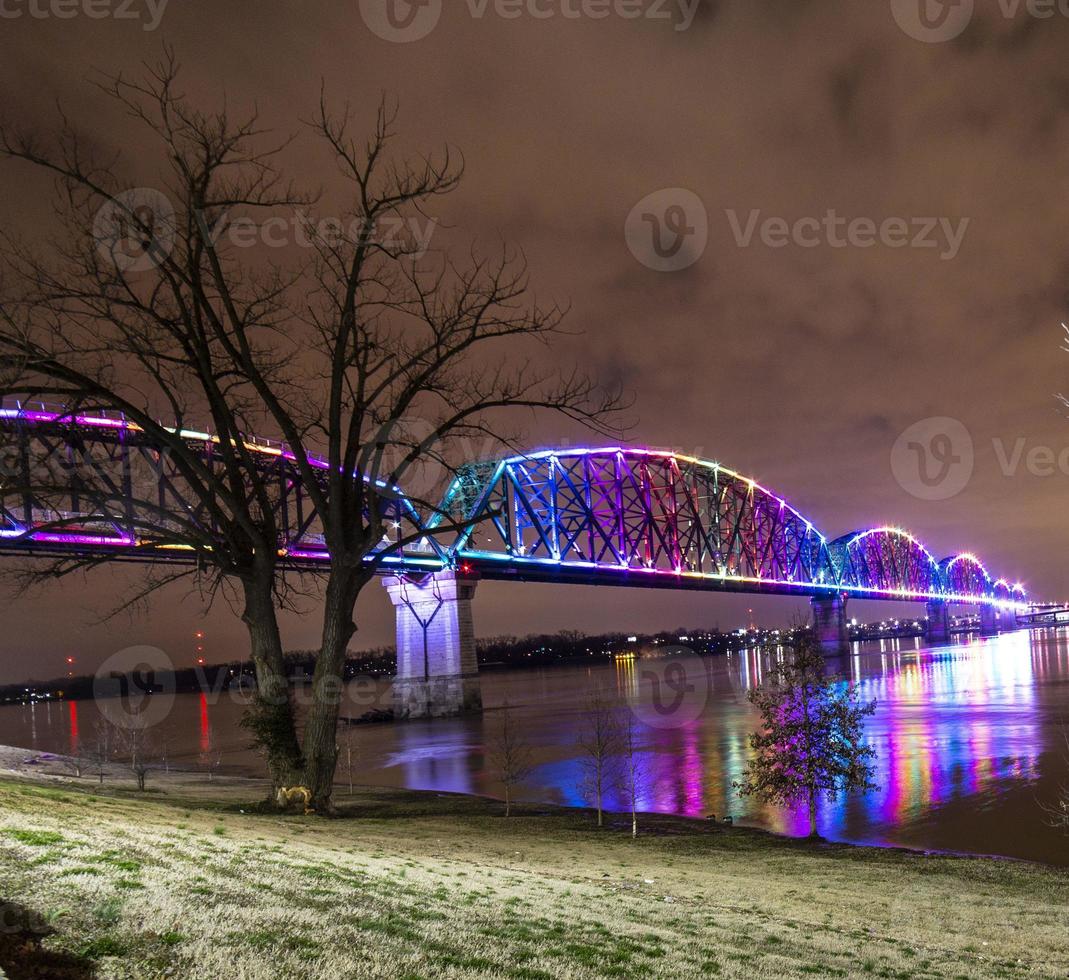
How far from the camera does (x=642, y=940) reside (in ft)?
34.9

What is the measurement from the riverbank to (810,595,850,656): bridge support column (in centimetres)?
16677

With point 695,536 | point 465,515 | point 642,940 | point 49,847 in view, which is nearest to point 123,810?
point 49,847

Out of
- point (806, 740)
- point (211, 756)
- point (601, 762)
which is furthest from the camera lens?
point (211, 756)

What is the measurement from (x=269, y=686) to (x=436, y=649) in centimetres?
7942

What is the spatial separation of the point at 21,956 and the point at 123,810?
11.7 metres

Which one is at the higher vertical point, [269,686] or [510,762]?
[269,686]

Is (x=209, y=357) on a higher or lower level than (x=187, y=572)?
higher

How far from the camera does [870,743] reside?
51.2 m

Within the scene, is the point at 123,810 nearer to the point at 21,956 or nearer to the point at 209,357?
the point at 209,357

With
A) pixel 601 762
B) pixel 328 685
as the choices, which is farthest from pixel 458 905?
pixel 601 762

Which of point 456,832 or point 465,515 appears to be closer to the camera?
point 456,832

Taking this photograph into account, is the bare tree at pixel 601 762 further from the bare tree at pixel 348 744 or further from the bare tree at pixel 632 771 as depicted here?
the bare tree at pixel 348 744

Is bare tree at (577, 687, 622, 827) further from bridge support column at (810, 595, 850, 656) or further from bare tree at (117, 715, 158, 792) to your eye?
bridge support column at (810, 595, 850, 656)

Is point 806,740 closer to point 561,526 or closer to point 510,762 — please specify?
point 510,762
